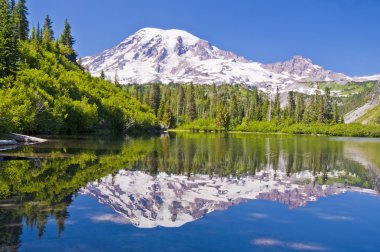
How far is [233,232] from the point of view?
1609 centimetres

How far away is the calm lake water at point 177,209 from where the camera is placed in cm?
1452

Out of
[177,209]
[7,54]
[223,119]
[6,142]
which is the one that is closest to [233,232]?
[177,209]

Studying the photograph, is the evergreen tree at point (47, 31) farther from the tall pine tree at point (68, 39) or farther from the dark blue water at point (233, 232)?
the dark blue water at point (233, 232)

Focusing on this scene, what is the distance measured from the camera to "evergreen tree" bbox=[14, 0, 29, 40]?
124 m

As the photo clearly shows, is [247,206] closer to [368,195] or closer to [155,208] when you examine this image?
[155,208]

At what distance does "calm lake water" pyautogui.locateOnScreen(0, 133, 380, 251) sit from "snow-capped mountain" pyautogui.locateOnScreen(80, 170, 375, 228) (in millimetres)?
59

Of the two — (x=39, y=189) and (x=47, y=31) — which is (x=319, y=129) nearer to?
(x=47, y=31)

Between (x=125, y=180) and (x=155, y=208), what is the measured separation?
8113mm

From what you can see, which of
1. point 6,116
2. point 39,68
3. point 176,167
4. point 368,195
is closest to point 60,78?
point 39,68

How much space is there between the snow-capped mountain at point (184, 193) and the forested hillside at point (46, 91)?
33878mm

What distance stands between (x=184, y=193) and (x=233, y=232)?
860cm

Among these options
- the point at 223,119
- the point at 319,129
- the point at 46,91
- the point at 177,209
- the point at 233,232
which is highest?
the point at 46,91

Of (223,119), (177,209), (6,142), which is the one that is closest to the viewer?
(177,209)

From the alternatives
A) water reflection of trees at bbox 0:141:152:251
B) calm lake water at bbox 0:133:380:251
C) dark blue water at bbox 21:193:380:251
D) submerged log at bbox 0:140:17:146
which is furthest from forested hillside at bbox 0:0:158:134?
dark blue water at bbox 21:193:380:251
